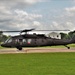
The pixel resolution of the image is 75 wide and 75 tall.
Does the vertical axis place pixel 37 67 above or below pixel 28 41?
below

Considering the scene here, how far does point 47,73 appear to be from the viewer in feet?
37.5

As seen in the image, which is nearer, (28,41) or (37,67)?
(37,67)

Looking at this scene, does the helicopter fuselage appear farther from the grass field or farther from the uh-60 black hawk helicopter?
the grass field

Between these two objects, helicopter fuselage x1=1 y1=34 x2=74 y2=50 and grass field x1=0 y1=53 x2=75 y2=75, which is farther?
helicopter fuselage x1=1 y1=34 x2=74 y2=50

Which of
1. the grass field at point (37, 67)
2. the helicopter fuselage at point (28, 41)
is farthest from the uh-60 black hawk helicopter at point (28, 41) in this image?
the grass field at point (37, 67)

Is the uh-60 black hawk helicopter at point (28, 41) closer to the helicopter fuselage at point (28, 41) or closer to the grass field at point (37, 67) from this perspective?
the helicopter fuselage at point (28, 41)

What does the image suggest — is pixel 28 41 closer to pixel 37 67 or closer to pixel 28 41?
pixel 28 41

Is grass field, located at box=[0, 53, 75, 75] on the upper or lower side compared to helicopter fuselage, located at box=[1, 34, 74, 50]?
lower

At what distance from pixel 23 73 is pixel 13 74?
585 millimetres

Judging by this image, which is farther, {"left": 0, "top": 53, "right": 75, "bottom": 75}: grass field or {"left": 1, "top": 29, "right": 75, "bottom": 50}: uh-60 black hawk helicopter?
{"left": 1, "top": 29, "right": 75, "bottom": 50}: uh-60 black hawk helicopter

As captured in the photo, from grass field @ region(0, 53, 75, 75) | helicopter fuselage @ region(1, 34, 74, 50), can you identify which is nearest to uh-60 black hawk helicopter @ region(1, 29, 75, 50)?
helicopter fuselage @ region(1, 34, 74, 50)

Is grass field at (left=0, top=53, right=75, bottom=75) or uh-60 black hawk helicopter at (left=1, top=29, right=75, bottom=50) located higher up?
uh-60 black hawk helicopter at (left=1, top=29, right=75, bottom=50)

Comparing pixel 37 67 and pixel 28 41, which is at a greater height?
pixel 28 41

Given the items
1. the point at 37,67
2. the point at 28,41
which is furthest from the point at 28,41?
the point at 37,67
